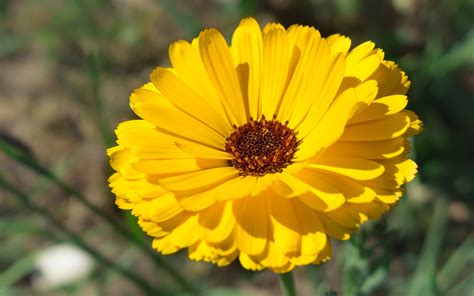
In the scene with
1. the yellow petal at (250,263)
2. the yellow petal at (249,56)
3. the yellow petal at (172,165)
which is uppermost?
the yellow petal at (249,56)

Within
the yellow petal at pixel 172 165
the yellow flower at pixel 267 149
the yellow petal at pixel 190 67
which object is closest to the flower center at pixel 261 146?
the yellow flower at pixel 267 149

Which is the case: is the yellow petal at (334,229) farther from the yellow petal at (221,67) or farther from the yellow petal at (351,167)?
the yellow petal at (221,67)

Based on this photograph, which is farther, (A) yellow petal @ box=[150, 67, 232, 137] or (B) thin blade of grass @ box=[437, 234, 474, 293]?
(B) thin blade of grass @ box=[437, 234, 474, 293]

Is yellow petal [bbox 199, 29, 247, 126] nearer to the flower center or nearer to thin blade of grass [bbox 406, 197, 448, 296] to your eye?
the flower center

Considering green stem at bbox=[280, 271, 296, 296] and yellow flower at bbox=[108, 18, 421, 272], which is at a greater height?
yellow flower at bbox=[108, 18, 421, 272]

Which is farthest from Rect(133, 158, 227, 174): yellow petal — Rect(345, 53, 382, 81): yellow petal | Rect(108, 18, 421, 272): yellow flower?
Rect(345, 53, 382, 81): yellow petal
